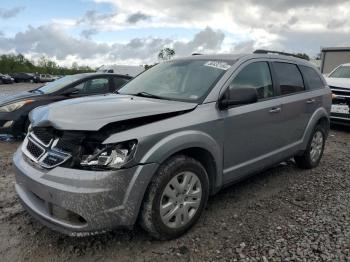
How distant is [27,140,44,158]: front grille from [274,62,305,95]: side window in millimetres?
3013

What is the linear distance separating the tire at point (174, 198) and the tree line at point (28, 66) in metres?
66.1

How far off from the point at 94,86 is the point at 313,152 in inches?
178

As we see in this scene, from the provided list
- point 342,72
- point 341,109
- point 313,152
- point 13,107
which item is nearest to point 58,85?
point 13,107

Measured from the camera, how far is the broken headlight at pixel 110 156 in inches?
109

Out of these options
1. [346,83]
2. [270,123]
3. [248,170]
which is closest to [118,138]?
[248,170]

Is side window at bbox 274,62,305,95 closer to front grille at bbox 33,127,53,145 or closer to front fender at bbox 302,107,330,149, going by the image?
front fender at bbox 302,107,330,149

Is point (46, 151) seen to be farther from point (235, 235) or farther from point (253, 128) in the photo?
point (253, 128)

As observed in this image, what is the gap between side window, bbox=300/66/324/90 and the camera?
17.4 ft

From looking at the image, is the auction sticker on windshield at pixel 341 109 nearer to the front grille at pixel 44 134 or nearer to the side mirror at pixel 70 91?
the side mirror at pixel 70 91

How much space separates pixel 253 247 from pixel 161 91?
1.87m

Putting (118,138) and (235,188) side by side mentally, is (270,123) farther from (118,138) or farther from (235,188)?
(118,138)

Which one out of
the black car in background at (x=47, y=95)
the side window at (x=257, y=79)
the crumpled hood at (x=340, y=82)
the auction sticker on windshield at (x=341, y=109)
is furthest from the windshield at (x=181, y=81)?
the crumpled hood at (x=340, y=82)

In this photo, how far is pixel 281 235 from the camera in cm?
341

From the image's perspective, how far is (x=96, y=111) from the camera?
3033mm
